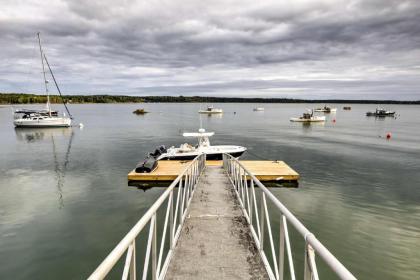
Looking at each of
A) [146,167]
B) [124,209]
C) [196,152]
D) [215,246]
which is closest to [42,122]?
[196,152]

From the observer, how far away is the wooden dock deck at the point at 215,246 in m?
5.16

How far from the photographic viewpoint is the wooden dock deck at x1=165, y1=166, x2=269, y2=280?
16.9ft

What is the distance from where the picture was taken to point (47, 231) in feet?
41.3

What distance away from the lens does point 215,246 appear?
629 cm

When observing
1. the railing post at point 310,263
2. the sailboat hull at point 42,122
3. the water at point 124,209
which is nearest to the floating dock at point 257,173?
the water at point 124,209

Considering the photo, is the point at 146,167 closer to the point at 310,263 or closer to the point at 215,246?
the point at 215,246

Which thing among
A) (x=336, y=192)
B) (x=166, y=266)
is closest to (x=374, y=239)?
(x=336, y=192)

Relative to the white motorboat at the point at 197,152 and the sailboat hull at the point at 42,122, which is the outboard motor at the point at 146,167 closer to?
the white motorboat at the point at 197,152

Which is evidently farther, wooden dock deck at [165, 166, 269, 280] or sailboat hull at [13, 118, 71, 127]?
sailboat hull at [13, 118, 71, 127]

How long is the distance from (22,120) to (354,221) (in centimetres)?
6894

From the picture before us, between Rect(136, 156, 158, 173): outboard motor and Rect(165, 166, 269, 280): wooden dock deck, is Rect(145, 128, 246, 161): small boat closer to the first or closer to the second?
Rect(136, 156, 158, 173): outboard motor

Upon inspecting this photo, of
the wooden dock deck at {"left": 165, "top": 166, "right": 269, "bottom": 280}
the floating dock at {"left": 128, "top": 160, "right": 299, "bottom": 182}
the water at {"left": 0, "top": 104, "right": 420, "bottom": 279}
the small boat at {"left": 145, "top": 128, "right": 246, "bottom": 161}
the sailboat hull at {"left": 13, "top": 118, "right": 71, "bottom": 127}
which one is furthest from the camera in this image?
the sailboat hull at {"left": 13, "top": 118, "right": 71, "bottom": 127}

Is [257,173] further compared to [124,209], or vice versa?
[257,173]

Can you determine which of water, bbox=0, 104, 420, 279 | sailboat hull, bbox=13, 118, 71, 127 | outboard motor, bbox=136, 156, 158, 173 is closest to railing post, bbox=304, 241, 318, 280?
water, bbox=0, 104, 420, 279
